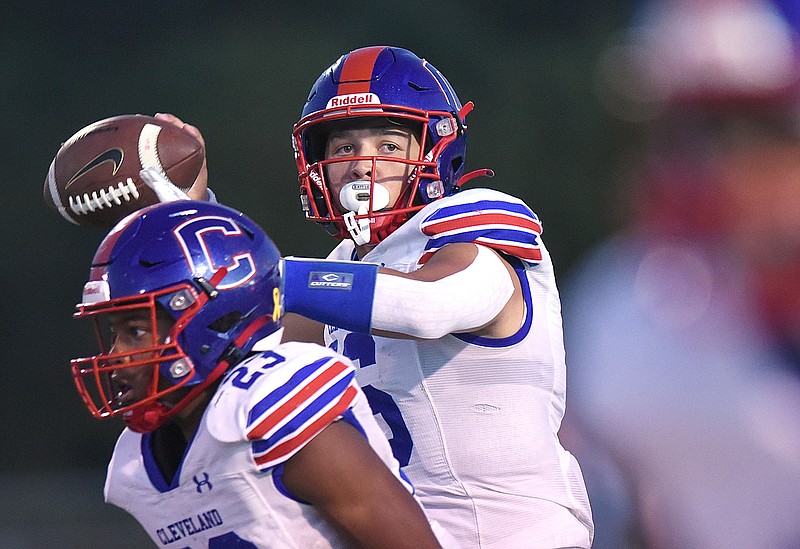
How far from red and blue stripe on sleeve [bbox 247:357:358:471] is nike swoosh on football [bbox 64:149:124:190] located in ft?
3.56

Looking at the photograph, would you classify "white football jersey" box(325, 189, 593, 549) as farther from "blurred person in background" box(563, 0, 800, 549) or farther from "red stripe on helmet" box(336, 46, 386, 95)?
"blurred person in background" box(563, 0, 800, 549)

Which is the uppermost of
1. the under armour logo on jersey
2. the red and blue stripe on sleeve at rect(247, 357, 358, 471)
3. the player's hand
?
the player's hand

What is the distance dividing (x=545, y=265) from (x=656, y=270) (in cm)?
96

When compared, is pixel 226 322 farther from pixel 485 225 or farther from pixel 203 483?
pixel 485 225

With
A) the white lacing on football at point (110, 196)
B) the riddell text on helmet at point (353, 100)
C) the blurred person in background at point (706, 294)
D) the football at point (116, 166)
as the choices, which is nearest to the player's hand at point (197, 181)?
the football at point (116, 166)

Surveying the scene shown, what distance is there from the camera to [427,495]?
2.52m

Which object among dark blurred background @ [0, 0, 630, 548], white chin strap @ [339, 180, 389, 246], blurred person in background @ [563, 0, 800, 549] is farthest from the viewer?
dark blurred background @ [0, 0, 630, 548]

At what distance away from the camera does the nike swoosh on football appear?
111 inches

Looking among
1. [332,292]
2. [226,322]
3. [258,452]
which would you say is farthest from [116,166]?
[258,452]

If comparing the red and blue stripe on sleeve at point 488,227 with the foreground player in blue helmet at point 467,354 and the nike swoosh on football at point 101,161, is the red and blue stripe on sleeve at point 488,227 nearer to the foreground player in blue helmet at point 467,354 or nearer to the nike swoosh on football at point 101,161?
the foreground player in blue helmet at point 467,354

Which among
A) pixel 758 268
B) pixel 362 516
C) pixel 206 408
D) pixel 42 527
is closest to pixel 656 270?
pixel 758 268

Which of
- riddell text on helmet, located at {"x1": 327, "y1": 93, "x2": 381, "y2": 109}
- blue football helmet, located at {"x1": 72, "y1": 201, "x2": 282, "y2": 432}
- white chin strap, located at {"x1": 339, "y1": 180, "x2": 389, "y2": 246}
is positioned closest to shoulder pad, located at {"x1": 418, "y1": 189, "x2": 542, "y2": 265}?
white chin strap, located at {"x1": 339, "y1": 180, "x2": 389, "y2": 246}

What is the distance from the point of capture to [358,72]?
285 cm

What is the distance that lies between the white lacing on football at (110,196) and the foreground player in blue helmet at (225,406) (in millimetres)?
637
